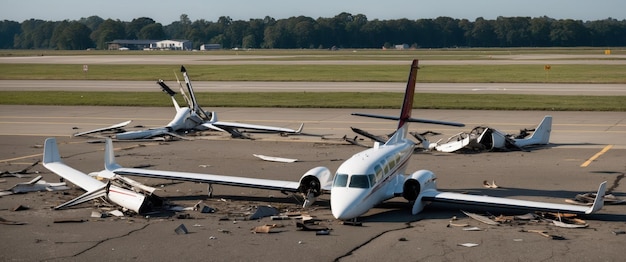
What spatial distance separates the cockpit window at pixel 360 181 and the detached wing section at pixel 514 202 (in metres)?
1.87

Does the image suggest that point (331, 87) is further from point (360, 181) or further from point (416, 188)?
point (360, 181)

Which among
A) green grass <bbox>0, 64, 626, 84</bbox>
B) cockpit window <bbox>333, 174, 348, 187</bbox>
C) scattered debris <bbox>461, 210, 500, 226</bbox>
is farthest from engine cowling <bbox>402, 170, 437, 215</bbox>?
green grass <bbox>0, 64, 626, 84</bbox>

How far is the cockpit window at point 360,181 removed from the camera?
22.8 metres

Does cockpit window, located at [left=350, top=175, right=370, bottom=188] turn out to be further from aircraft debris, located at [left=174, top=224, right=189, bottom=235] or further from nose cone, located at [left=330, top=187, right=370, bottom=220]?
aircraft debris, located at [left=174, top=224, right=189, bottom=235]

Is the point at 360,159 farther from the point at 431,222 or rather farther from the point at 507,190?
the point at 507,190

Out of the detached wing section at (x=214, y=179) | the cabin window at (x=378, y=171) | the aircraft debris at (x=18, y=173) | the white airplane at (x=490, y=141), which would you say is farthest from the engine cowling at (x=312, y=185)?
the white airplane at (x=490, y=141)

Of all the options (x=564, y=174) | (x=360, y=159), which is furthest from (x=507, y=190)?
(x=360, y=159)

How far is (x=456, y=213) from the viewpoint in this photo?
23.9m

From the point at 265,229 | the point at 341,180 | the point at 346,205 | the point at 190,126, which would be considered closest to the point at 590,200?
the point at 341,180

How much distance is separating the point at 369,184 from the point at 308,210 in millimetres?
2421

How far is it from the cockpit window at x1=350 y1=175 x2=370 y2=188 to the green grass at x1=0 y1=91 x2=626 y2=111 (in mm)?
31148

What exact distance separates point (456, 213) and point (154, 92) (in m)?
48.1

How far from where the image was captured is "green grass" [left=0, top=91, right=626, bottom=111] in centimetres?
5378

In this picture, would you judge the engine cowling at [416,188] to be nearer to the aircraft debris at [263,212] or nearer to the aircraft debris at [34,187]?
the aircraft debris at [263,212]
